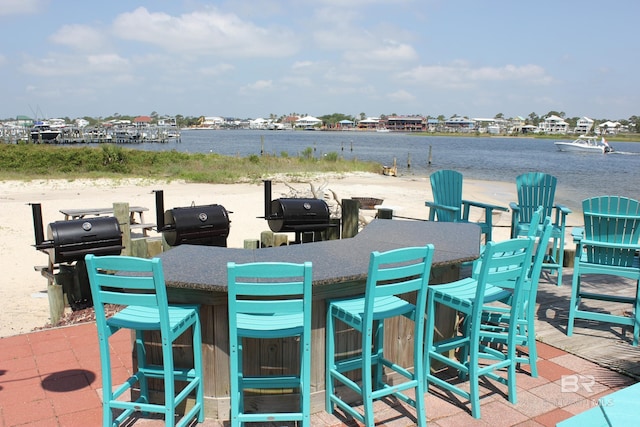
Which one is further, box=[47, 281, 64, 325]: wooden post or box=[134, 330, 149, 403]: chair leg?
box=[47, 281, 64, 325]: wooden post

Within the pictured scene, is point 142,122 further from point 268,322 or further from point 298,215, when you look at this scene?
point 268,322

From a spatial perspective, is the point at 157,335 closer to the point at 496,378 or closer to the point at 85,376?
the point at 85,376

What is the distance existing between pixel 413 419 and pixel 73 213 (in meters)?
7.93

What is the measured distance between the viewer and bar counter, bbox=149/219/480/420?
9.62 ft

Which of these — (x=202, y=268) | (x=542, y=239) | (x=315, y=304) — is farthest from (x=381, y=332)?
(x=542, y=239)

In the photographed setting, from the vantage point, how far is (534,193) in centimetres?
679

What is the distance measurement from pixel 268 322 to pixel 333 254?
0.85m

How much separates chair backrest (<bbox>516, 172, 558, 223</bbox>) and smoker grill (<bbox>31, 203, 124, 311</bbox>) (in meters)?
5.13

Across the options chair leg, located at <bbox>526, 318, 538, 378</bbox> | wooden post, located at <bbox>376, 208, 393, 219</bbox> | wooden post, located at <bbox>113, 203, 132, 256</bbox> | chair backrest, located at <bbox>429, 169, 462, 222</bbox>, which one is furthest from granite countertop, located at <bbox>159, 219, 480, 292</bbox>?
wooden post, located at <bbox>113, 203, 132, 256</bbox>

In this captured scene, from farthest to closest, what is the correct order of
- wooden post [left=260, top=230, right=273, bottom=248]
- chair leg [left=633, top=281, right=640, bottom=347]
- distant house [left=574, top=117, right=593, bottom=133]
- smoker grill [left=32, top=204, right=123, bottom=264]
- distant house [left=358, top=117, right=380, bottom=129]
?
distant house [left=358, top=117, right=380, bottom=129] < distant house [left=574, top=117, right=593, bottom=133] < wooden post [left=260, top=230, right=273, bottom=248] < smoker grill [left=32, top=204, right=123, bottom=264] < chair leg [left=633, top=281, right=640, bottom=347]

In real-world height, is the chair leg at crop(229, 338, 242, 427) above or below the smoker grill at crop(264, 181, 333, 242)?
below

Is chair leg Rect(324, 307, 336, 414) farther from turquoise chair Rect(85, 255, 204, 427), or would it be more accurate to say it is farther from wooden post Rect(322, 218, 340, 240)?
wooden post Rect(322, 218, 340, 240)

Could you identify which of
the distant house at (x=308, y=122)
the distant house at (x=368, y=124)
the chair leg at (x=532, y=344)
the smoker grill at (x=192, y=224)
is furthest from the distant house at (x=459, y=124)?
the chair leg at (x=532, y=344)

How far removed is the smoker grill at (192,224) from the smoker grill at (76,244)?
0.50 meters
